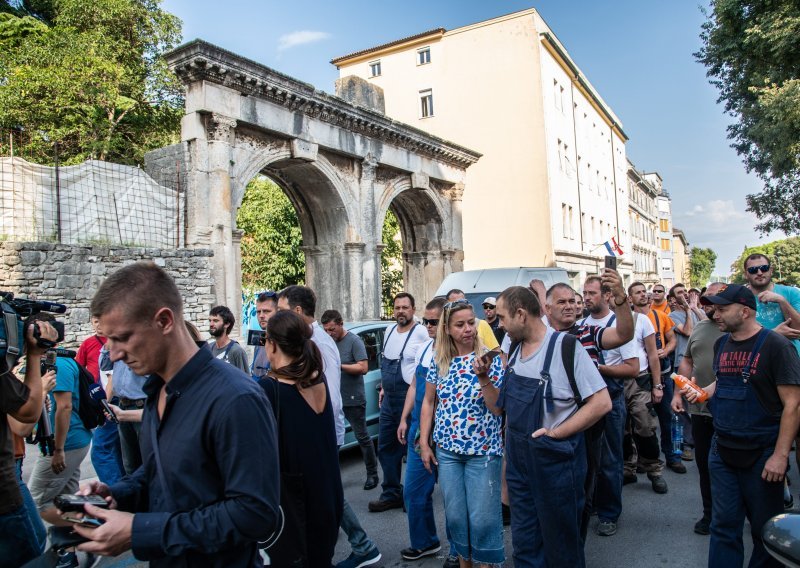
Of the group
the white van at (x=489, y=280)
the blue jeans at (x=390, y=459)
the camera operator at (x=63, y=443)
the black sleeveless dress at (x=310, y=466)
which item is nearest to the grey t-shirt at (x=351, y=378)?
the blue jeans at (x=390, y=459)

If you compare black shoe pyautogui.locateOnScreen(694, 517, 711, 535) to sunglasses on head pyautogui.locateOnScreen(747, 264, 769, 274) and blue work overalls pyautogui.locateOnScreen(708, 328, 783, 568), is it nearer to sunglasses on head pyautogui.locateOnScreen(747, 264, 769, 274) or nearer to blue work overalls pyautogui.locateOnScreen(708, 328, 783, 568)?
blue work overalls pyautogui.locateOnScreen(708, 328, 783, 568)

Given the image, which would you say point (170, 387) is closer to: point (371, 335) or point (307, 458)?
point (307, 458)

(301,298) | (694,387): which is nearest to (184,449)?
(301,298)

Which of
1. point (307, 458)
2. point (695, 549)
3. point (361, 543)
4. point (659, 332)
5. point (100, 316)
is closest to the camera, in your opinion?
point (100, 316)

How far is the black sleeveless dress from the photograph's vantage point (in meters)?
2.85

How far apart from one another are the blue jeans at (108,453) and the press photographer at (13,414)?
2.65 meters

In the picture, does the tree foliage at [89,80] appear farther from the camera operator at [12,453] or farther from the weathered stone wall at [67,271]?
the camera operator at [12,453]

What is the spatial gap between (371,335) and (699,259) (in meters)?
120

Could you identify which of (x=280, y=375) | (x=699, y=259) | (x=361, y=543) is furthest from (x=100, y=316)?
(x=699, y=259)

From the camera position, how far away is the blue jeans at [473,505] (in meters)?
3.64

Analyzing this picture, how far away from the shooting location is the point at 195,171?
42.4 feet

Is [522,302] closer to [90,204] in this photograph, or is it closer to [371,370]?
[371,370]

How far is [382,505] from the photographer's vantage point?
5539 millimetres

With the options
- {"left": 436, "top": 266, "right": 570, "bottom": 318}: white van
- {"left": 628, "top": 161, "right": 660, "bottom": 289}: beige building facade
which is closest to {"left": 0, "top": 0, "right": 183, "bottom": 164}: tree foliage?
{"left": 436, "top": 266, "right": 570, "bottom": 318}: white van
